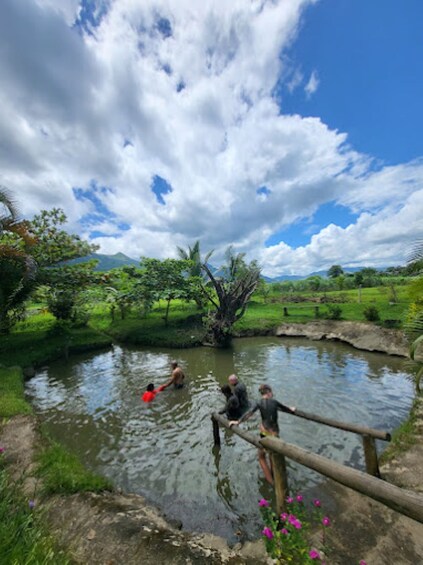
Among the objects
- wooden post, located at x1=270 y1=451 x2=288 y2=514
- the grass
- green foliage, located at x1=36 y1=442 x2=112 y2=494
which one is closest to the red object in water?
green foliage, located at x1=36 y1=442 x2=112 y2=494

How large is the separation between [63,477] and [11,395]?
6.18m

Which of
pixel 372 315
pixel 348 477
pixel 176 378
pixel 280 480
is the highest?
pixel 372 315

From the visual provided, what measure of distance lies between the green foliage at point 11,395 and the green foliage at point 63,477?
3.15m

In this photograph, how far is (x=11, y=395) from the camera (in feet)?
31.2

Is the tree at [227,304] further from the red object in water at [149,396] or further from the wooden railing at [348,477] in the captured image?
the wooden railing at [348,477]

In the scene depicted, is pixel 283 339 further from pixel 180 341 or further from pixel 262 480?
pixel 262 480

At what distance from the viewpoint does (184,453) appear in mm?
7137

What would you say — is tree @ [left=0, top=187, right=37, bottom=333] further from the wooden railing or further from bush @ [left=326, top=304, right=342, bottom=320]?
bush @ [left=326, top=304, right=342, bottom=320]

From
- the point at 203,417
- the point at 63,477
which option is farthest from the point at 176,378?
the point at 63,477

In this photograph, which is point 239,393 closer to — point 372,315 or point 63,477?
point 63,477

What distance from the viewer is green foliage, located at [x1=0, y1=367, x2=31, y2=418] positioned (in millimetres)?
8227

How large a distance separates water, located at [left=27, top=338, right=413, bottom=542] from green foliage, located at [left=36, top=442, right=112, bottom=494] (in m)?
0.98

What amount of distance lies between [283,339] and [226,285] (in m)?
6.53

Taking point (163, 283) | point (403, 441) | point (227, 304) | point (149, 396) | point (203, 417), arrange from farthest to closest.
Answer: point (163, 283), point (227, 304), point (149, 396), point (203, 417), point (403, 441)
